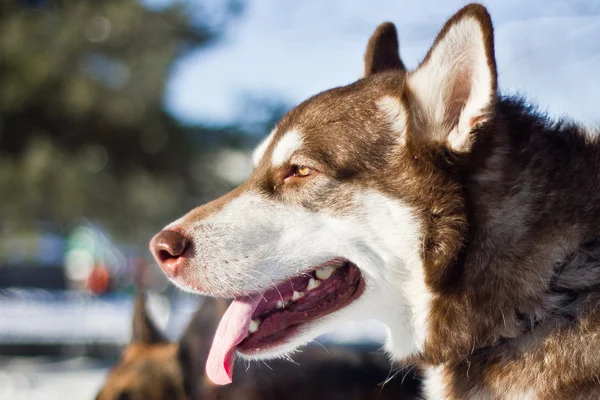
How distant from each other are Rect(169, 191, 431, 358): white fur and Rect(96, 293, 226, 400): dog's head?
4.61 ft

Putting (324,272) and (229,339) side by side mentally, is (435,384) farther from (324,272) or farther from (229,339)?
(229,339)

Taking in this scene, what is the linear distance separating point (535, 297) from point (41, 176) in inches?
619

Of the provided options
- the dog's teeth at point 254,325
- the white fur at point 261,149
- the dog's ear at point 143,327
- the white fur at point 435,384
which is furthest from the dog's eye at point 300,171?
the dog's ear at point 143,327

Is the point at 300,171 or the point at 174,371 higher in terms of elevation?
the point at 300,171

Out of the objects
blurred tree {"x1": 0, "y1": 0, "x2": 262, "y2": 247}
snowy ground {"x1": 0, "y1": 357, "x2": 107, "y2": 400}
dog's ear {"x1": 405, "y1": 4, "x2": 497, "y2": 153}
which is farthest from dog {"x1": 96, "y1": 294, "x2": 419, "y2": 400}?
blurred tree {"x1": 0, "y1": 0, "x2": 262, "y2": 247}

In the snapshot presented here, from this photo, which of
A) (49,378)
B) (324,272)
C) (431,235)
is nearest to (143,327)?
(324,272)

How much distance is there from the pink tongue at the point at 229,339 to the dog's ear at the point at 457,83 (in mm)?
838

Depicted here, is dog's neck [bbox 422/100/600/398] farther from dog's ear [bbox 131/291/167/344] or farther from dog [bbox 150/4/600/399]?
dog's ear [bbox 131/291/167/344]

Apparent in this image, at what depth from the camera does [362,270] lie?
7.72 feet

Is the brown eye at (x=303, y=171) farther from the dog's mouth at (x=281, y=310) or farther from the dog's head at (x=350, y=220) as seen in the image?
the dog's mouth at (x=281, y=310)

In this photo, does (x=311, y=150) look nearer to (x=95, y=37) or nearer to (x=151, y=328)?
(x=151, y=328)

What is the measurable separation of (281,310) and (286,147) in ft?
1.87

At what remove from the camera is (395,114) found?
245cm

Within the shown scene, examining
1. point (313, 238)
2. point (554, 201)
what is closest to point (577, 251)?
point (554, 201)
